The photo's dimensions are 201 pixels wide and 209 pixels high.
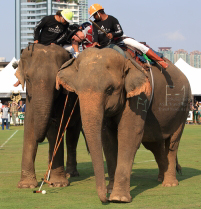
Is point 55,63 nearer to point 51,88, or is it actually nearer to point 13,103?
point 51,88

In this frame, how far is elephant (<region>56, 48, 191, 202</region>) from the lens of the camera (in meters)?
7.57

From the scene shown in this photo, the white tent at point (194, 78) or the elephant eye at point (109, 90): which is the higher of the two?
the elephant eye at point (109, 90)

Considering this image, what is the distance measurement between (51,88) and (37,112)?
1.68ft

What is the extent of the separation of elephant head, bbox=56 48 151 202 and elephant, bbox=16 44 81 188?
683 millimetres

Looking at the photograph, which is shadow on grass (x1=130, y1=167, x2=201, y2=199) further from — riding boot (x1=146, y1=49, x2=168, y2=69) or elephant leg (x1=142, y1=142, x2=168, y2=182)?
riding boot (x1=146, y1=49, x2=168, y2=69)

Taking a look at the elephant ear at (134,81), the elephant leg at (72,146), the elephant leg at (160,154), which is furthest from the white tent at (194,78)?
the elephant ear at (134,81)

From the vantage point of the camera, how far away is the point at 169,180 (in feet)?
32.6

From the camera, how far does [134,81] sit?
8.08 m

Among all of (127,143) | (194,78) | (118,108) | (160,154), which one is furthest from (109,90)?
(194,78)

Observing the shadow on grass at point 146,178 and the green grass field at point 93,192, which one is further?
the shadow on grass at point 146,178

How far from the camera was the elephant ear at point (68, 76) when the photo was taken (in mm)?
8247

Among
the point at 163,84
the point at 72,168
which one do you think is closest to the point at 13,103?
the point at 72,168

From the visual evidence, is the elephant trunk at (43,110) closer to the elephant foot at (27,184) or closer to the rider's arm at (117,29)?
the elephant foot at (27,184)

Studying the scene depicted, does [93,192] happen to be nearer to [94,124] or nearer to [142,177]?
[94,124]
